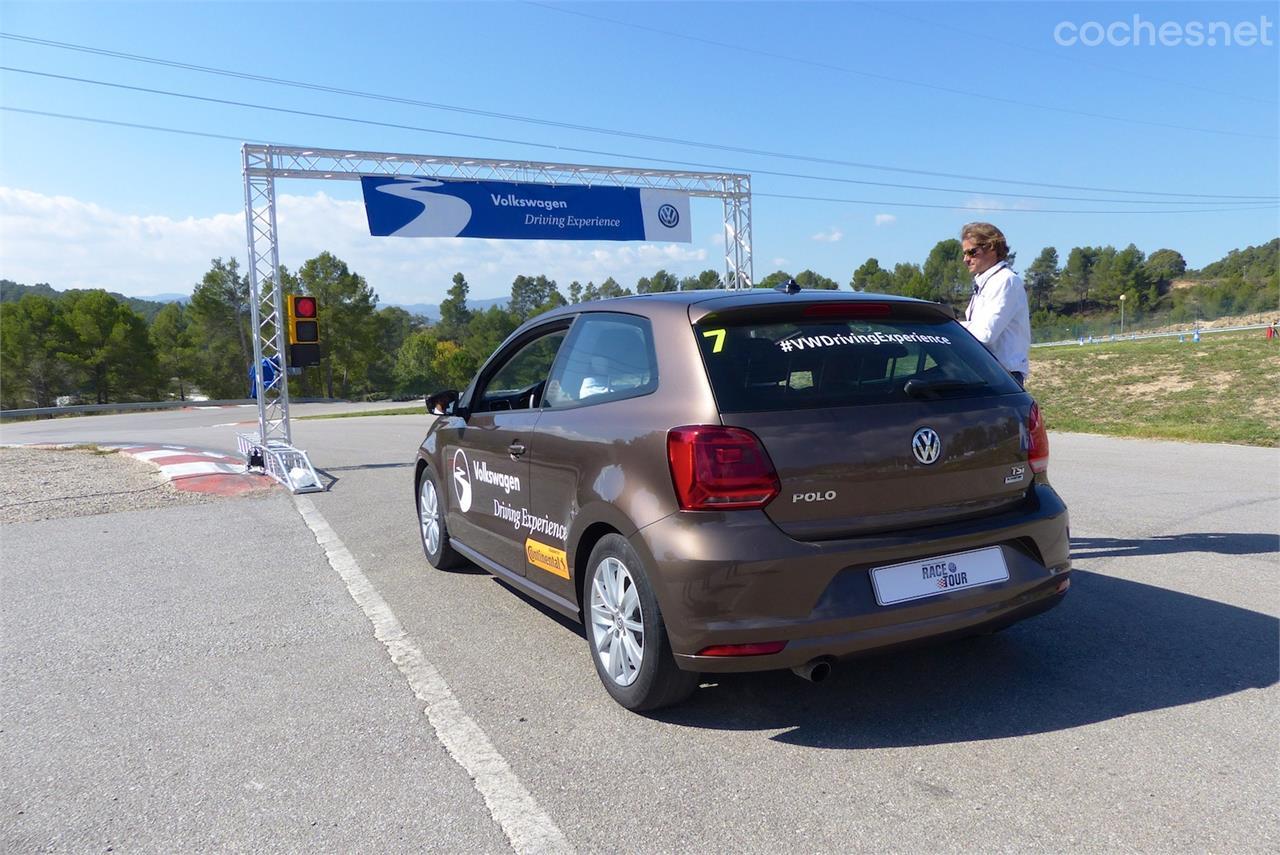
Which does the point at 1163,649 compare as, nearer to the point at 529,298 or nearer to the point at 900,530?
the point at 900,530

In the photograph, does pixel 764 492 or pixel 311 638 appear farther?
pixel 311 638

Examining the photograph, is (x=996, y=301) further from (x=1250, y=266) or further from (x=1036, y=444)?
(x=1250, y=266)

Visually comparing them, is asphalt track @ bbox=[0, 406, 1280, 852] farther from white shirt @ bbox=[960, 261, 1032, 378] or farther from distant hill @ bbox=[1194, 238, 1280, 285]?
distant hill @ bbox=[1194, 238, 1280, 285]

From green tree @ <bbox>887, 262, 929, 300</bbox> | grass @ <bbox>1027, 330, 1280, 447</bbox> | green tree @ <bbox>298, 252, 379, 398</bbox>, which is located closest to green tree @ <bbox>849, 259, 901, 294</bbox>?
green tree @ <bbox>887, 262, 929, 300</bbox>

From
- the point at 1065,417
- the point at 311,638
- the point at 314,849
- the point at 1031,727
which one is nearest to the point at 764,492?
the point at 1031,727

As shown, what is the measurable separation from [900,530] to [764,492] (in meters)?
0.56

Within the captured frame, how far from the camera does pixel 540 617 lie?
16.0 feet

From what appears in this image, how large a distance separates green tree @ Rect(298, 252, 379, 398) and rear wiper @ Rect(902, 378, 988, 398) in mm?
73352

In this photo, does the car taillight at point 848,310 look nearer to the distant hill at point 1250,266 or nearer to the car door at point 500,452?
the car door at point 500,452

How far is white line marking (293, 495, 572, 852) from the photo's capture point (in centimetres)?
266

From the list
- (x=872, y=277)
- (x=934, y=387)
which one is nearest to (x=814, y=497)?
(x=934, y=387)

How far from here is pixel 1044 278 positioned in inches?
4921

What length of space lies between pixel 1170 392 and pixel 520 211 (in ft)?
42.7

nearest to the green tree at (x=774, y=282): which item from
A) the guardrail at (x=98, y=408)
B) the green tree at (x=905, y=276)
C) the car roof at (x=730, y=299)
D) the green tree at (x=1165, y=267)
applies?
the car roof at (x=730, y=299)
